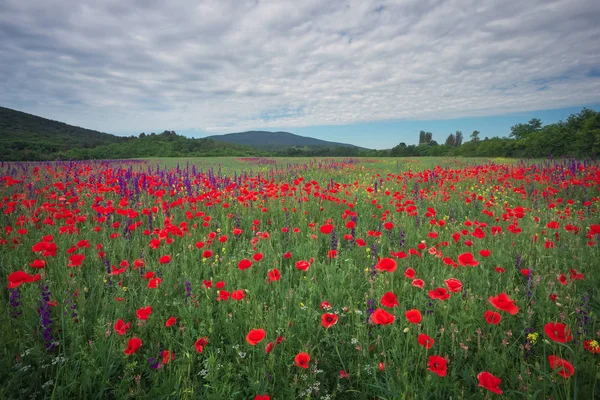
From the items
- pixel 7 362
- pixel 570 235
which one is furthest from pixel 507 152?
pixel 7 362

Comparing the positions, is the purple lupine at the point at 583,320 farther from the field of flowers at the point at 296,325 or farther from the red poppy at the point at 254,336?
the red poppy at the point at 254,336

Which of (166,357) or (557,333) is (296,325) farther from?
(557,333)

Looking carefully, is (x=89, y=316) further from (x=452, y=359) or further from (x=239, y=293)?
(x=452, y=359)

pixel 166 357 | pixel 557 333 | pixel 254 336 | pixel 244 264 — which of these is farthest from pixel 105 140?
pixel 557 333

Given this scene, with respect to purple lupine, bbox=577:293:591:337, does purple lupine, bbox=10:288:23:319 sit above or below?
above

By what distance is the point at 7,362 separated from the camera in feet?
5.34

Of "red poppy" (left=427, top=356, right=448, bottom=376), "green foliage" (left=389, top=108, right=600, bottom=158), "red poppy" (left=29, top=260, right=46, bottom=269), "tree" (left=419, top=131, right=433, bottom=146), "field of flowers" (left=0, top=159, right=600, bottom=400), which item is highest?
"tree" (left=419, top=131, right=433, bottom=146)

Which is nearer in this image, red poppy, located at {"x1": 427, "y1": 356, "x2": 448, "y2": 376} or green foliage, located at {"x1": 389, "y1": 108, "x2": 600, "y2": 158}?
red poppy, located at {"x1": 427, "y1": 356, "x2": 448, "y2": 376}

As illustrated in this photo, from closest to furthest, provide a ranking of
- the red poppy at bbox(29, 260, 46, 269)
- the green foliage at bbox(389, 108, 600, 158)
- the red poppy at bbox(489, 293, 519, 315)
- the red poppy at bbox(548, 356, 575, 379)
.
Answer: the red poppy at bbox(548, 356, 575, 379) → the red poppy at bbox(489, 293, 519, 315) → the red poppy at bbox(29, 260, 46, 269) → the green foliage at bbox(389, 108, 600, 158)

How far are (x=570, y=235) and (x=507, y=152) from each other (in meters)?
39.9

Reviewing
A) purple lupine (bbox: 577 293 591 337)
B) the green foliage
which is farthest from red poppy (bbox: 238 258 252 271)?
the green foliage

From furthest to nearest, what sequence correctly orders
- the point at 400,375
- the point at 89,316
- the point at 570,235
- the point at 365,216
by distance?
1. the point at 365,216
2. the point at 570,235
3. the point at 89,316
4. the point at 400,375

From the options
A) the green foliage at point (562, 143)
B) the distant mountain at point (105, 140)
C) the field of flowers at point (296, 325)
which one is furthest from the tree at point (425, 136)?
the field of flowers at point (296, 325)

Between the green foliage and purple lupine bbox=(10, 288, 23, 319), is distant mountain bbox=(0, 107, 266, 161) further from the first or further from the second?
purple lupine bbox=(10, 288, 23, 319)
